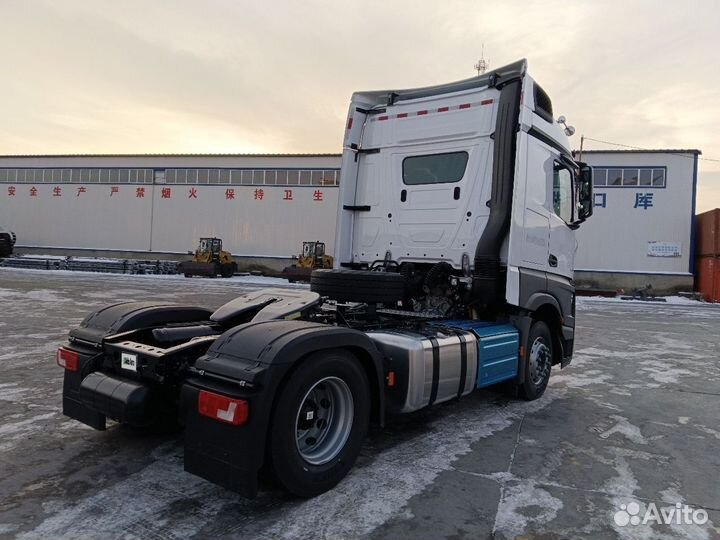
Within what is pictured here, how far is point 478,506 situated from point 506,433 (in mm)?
1533

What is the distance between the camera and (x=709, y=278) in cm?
2458

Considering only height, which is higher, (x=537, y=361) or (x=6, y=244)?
(x=6, y=244)

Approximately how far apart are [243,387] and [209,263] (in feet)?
92.3

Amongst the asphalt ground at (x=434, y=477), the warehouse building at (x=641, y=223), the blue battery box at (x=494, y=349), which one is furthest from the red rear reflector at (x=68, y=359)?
the warehouse building at (x=641, y=223)

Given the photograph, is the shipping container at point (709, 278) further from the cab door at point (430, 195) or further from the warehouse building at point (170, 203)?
the cab door at point (430, 195)

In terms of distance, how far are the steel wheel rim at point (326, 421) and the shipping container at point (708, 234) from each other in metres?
26.3

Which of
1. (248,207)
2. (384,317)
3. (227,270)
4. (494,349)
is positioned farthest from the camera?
(248,207)

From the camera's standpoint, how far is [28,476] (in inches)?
132

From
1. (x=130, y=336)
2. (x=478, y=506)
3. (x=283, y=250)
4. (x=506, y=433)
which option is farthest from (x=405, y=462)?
(x=283, y=250)

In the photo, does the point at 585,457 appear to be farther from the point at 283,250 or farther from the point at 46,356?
the point at 283,250

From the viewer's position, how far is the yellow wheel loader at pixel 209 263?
29.5 metres

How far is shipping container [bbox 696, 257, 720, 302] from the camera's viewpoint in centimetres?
2392

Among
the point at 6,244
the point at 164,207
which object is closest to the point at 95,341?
the point at 164,207

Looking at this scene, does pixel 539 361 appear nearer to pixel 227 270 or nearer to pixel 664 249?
pixel 664 249
